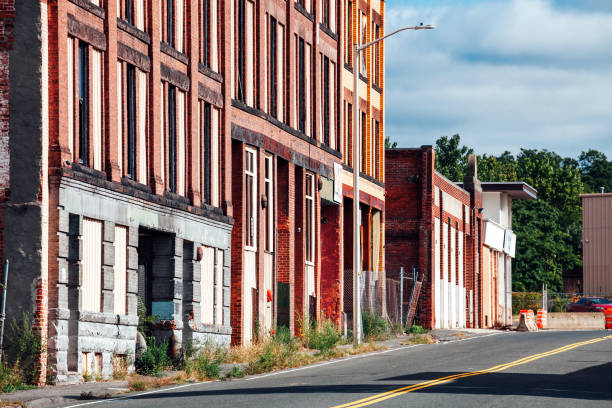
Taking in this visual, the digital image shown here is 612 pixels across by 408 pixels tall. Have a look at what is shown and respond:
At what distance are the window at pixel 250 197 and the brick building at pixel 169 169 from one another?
0.09 m

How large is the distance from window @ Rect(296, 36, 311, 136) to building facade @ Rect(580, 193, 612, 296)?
58.9 m

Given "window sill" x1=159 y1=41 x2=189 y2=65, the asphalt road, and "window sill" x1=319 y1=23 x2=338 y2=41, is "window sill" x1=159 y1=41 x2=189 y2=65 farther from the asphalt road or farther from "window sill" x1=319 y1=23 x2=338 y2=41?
"window sill" x1=319 y1=23 x2=338 y2=41

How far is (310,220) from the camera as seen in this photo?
132ft

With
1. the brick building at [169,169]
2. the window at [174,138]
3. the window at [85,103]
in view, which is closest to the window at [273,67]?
the brick building at [169,169]

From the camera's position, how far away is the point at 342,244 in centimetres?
4372

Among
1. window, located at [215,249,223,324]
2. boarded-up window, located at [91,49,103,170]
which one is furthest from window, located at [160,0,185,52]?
window, located at [215,249,223,324]

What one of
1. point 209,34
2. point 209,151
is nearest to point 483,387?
point 209,151

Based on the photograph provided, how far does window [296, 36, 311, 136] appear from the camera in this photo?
130 feet

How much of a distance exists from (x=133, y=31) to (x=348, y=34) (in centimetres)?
2084

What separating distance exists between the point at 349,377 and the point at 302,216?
15.7 metres

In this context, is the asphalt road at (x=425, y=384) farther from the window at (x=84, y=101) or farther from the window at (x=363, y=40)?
the window at (x=363, y=40)

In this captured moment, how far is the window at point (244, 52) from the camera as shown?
1325 inches

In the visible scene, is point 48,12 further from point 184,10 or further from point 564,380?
point 564,380

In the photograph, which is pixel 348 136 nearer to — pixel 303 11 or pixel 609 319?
pixel 303 11
